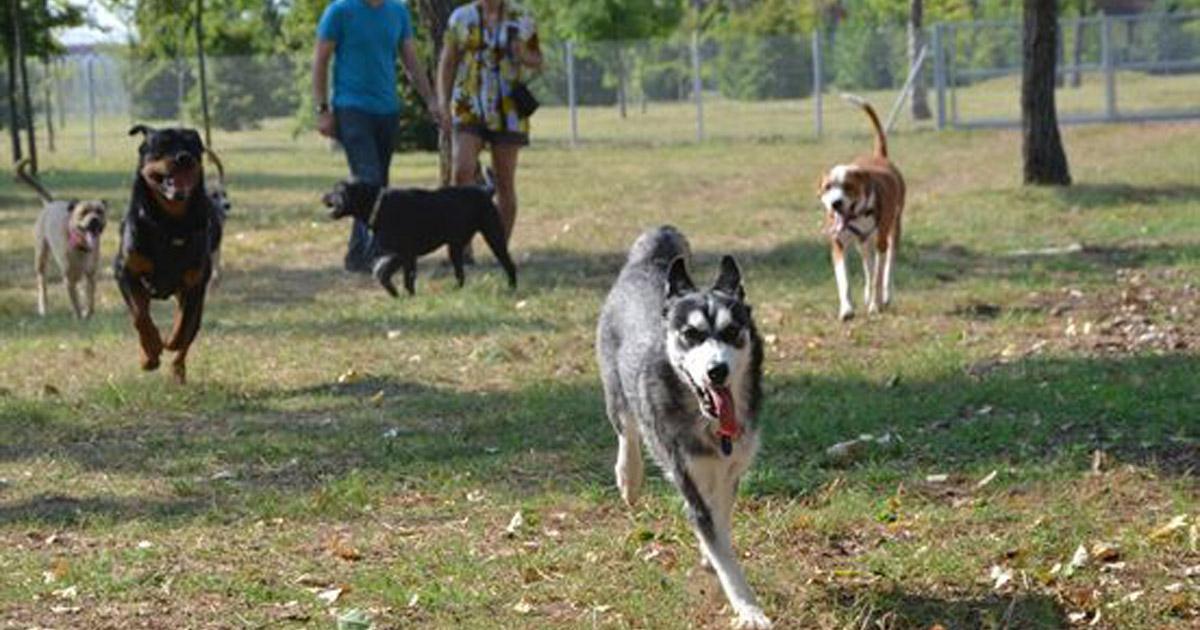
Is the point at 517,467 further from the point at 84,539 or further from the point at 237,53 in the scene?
the point at 237,53

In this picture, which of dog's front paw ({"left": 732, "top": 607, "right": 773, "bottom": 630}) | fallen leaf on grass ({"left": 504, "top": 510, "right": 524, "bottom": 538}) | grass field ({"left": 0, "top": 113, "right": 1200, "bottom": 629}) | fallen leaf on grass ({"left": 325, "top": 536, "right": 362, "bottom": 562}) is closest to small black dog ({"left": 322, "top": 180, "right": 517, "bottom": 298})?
grass field ({"left": 0, "top": 113, "right": 1200, "bottom": 629})

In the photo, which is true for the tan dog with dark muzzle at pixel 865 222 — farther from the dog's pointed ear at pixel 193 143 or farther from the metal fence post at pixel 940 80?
the metal fence post at pixel 940 80

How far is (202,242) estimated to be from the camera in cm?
957

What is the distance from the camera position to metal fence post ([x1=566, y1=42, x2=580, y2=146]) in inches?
1565

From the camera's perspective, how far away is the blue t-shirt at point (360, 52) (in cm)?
1332

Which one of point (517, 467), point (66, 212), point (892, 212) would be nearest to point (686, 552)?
point (517, 467)

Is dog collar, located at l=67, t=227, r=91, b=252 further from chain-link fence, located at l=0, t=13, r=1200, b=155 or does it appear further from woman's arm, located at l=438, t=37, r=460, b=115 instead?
chain-link fence, located at l=0, t=13, r=1200, b=155

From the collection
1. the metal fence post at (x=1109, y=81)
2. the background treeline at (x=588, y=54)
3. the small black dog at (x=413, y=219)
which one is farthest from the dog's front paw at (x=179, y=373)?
the metal fence post at (x=1109, y=81)

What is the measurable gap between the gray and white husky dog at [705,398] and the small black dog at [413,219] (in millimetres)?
7054

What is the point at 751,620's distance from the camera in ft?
17.1

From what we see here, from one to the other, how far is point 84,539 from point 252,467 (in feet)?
4.10

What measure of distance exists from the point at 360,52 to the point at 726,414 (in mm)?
8463

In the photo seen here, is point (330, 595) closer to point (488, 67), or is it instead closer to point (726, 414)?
point (726, 414)

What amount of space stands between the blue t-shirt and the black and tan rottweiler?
3583 millimetres
